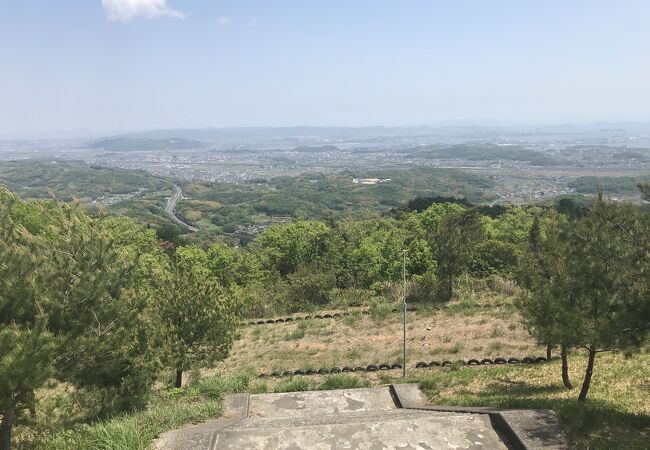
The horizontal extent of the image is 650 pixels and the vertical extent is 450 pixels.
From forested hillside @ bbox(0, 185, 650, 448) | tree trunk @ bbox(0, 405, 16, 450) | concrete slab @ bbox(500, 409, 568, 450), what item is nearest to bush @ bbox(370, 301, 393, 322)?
forested hillside @ bbox(0, 185, 650, 448)

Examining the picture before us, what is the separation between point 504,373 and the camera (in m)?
11.5

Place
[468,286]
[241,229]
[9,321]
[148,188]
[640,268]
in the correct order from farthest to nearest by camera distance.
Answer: [148,188]
[241,229]
[468,286]
[640,268]
[9,321]

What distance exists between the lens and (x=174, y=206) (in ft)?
318

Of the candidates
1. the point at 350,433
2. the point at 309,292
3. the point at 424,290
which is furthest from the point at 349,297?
the point at 350,433

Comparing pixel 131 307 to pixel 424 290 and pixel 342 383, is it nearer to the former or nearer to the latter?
pixel 342 383

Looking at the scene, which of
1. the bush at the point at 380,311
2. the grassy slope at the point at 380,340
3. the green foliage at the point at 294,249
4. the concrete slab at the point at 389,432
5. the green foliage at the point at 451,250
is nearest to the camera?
the concrete slab at the point at 389,432

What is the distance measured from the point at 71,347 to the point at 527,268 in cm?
898

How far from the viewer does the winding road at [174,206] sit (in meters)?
77.8

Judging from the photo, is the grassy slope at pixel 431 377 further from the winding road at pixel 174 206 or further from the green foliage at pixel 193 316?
the winding road at pixel 174 206

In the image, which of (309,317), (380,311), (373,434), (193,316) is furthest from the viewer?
(309,317)

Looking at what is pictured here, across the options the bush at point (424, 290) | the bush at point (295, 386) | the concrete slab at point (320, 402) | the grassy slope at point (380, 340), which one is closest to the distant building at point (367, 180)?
the bush at point (424, 290)

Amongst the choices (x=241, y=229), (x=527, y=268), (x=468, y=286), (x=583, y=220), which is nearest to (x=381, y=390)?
(x=527, y=268)

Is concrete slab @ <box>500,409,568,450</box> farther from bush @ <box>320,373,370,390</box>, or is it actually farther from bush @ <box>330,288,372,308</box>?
bush @ <box>330,288,372,308</box>

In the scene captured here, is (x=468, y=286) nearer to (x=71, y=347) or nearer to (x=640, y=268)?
(x=640, y=268)
